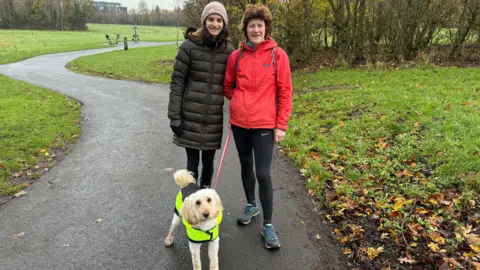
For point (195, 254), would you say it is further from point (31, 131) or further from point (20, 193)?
point (31, 131)

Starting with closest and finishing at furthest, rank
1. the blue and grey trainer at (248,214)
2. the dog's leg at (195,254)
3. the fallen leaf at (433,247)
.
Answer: the dog's leg at (195,254)
the fallen leaf at (433,247)
the blue and grey trainer at (248,214)

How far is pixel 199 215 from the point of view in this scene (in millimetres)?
2803

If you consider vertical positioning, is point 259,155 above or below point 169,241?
above

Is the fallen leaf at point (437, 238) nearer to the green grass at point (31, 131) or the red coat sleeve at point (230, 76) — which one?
the red coat sleeve at point (230, 76)

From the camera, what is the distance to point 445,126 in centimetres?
573

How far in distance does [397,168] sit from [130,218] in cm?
402

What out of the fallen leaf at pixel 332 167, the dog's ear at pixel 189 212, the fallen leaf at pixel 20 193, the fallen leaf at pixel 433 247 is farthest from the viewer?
the fallen leaf at pixel 332 167

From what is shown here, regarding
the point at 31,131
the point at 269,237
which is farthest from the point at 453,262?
the point at 31,131

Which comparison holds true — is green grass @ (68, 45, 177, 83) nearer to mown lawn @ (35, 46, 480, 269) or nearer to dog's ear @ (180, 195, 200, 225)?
mown lawn @ (35, 46, 480, 269)

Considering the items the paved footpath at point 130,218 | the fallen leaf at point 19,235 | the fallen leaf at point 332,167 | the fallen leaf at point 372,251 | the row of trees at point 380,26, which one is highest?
the row of trees at point 380,26

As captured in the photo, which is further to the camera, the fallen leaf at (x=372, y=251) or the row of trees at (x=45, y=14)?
the row of trees at (x=45, y=14)

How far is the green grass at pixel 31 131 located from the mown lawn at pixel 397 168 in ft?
15.4

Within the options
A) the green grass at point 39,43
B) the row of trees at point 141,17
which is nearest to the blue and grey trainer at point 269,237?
the green grass at point 39,43

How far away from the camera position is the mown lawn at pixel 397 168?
349 centimetres
